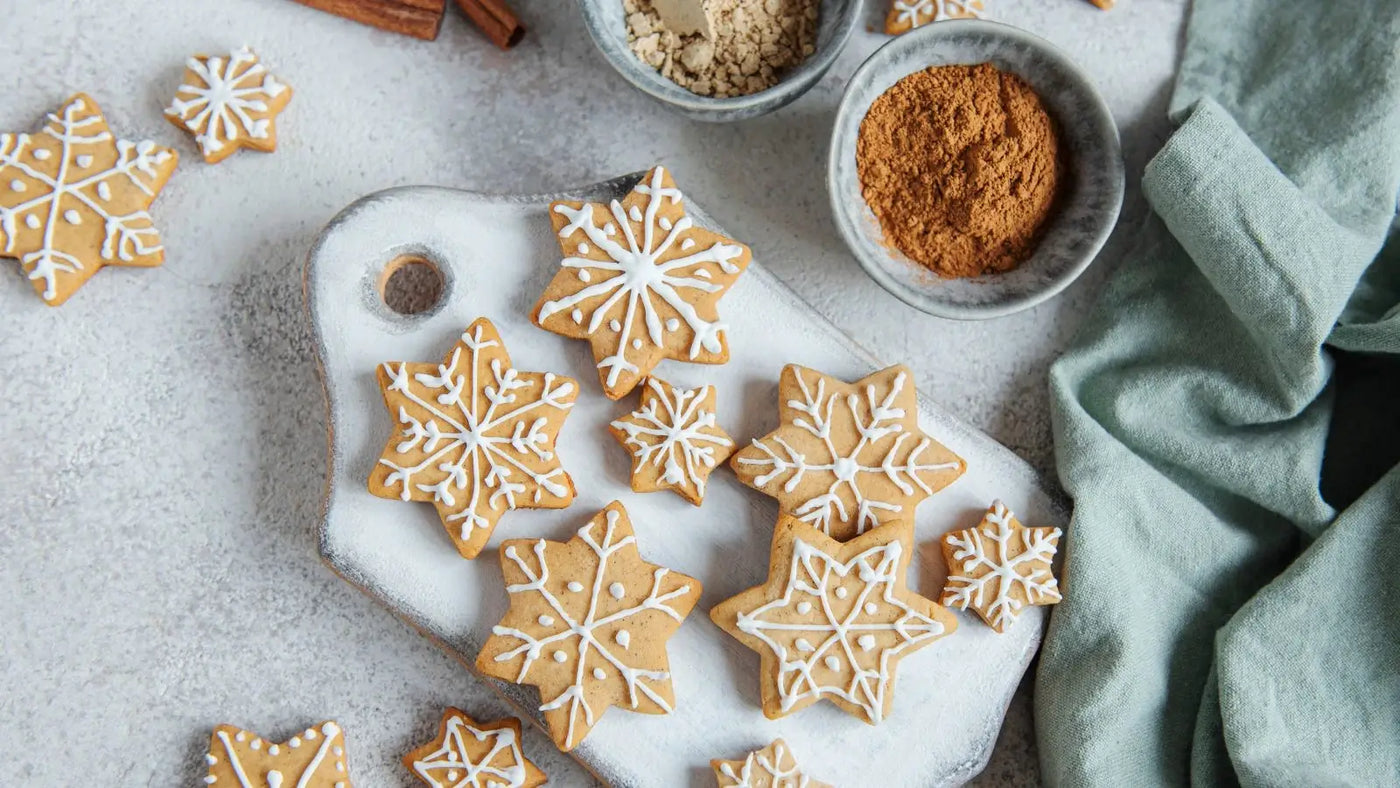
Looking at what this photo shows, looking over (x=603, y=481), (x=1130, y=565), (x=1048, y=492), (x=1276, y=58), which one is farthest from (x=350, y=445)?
(x=1276, y=58)

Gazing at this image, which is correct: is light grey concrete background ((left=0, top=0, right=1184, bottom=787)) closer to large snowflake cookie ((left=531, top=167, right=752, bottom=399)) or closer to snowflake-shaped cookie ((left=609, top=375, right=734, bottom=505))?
large snowflake cookie ((left=531, top=167, right=752, bottom=399))

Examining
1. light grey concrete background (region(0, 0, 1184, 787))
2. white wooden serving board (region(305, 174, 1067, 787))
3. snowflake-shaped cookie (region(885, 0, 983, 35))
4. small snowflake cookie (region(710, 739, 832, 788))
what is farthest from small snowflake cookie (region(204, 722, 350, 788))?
snowflake-shaped cookie (region(885, 0, 983, 35))

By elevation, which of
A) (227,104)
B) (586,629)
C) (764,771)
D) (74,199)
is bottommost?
(764,771)

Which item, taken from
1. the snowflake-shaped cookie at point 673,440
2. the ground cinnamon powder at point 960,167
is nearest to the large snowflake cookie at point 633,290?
the snowflake-shaped cookie at point 673,440

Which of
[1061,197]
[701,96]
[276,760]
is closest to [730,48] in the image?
[701,96]

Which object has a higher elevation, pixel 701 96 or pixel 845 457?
pixel 701 96

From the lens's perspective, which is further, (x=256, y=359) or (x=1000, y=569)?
(x=256, y=359)

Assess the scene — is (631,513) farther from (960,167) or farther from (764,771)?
(960,167)
